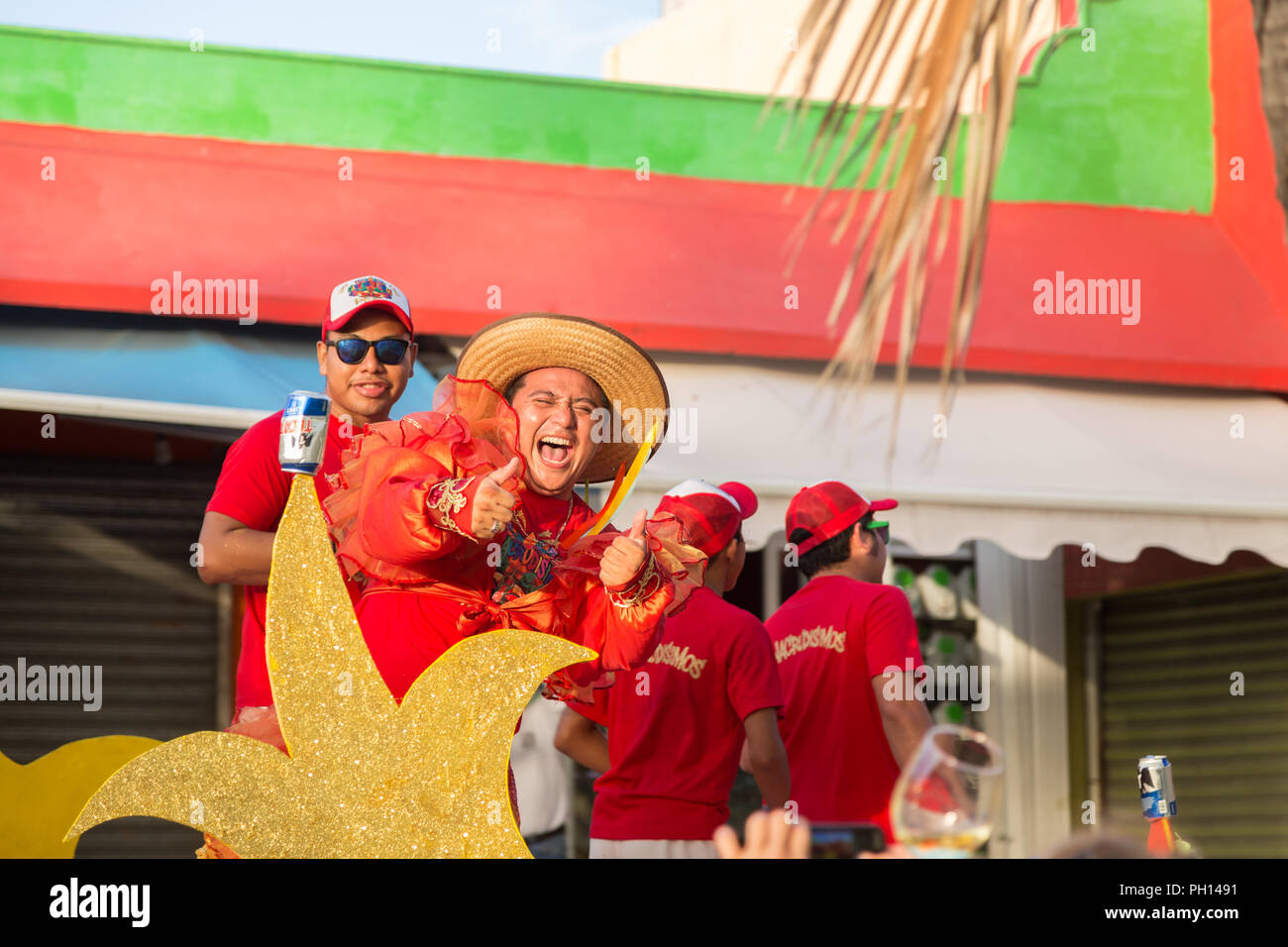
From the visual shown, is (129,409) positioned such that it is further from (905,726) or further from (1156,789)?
(1156,789)

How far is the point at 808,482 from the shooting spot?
18.9 feet

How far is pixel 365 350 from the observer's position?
335 cm

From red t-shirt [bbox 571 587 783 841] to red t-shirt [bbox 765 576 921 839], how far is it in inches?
16.0

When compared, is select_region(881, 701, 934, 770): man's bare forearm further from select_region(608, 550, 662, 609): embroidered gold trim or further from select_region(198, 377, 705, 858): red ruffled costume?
select_region(608, 550, 662, 609): embroidered gold trim

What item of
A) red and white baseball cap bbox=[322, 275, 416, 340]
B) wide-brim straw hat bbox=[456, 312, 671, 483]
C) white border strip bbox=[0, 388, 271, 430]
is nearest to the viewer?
wide-brim straw hat bbox=[456, 312, 671, 483]

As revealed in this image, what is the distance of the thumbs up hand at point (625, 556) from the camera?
A: 8.13 feet

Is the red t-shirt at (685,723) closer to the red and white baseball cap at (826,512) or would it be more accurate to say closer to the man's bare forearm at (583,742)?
the man's bare forearm at (583,742)

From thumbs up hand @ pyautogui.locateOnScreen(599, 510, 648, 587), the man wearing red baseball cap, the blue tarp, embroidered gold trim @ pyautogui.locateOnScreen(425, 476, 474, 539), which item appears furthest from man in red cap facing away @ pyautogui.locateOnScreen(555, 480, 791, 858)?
the blue tarp

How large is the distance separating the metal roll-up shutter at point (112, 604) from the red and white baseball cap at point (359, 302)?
14.2 ft

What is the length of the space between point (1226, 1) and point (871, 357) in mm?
6684

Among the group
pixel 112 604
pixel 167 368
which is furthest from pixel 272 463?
pixel 112 604

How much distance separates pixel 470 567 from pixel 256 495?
0.56 meters

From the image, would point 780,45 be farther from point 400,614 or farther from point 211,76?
point 400,614

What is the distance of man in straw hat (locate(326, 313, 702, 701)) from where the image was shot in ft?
8.00
